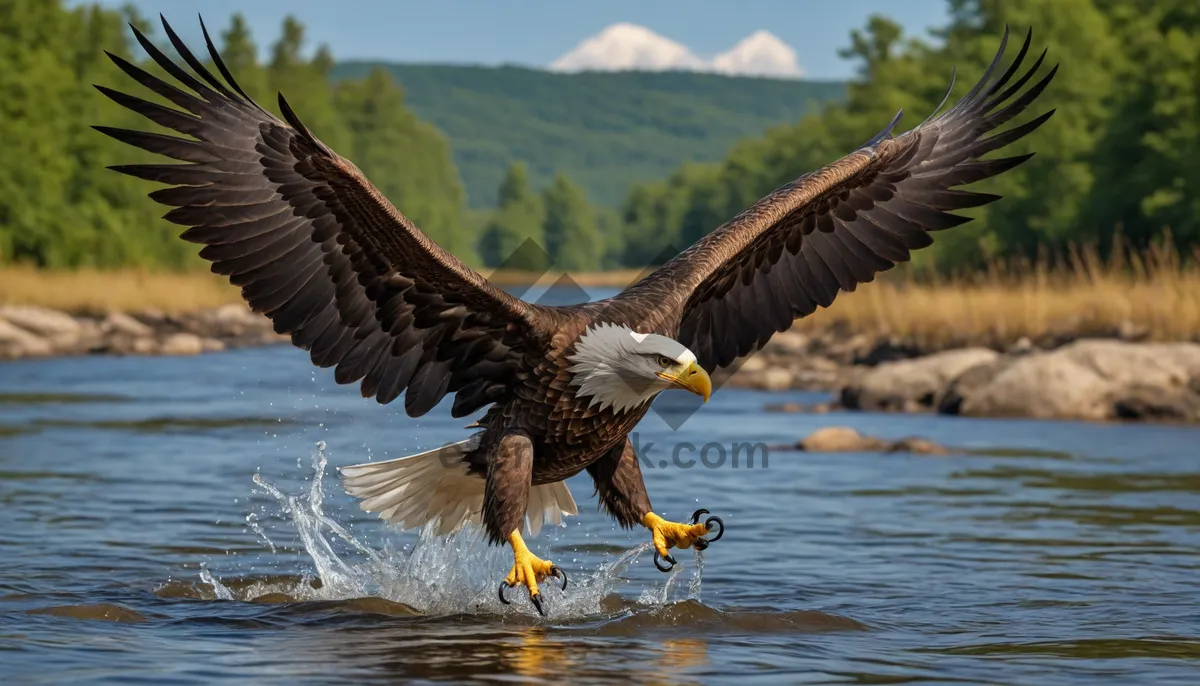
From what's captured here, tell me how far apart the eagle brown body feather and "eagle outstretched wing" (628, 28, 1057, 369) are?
0.05 meters

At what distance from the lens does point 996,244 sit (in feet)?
139

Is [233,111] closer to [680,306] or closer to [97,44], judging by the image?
[680,306]

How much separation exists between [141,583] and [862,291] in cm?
1802

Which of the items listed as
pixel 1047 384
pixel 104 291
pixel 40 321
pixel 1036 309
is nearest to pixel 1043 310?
pixel 1036 309

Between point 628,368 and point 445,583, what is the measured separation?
5.14 ft

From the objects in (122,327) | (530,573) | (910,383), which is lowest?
(530,573)

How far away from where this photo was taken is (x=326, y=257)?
6.41 m

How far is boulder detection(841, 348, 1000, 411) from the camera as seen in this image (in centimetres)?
1691

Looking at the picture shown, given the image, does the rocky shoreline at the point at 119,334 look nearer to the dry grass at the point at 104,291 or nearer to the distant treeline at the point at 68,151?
the dry grass at the point at 104,291

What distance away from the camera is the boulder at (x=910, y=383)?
55.5ft

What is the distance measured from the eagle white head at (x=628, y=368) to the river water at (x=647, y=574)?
3.11 ft

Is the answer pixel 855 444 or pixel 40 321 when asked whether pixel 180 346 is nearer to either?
pixel 40 321

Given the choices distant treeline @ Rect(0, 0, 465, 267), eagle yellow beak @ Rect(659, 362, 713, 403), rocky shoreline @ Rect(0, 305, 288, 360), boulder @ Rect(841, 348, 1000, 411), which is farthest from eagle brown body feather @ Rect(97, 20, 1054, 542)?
distant treeline @ Rect(0, 0, 465, 267)

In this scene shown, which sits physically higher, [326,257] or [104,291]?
[104,291]
